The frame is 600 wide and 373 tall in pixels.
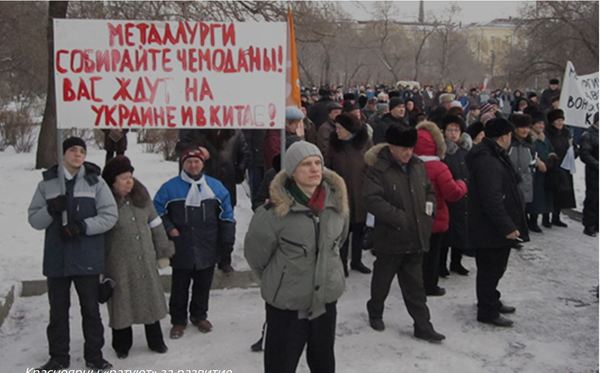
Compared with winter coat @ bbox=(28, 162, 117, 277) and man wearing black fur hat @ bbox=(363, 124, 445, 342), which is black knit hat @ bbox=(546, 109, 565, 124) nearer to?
man wearing black fur hat @ bbox=(363, 124, 445, 342)

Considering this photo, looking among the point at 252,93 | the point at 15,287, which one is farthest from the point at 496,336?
the point at 15,287

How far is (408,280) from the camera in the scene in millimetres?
5352

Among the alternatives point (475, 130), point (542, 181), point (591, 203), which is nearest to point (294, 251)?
point (475, 130)

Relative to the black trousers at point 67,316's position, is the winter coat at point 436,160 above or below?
above

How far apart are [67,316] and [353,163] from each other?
3271 millimetres

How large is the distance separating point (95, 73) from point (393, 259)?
2.77 m

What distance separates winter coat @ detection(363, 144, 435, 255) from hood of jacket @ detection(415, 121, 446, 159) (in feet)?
2.03

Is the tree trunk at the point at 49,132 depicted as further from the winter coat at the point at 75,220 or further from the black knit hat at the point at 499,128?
the black knit hat at the point at 499,128

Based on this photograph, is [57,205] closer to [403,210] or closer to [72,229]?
[72,229]

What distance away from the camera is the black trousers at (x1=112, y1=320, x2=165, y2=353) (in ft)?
16.3

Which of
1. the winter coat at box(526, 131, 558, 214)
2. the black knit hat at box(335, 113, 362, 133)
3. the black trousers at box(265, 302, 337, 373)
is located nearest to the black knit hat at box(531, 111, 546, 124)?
the winter coat at box(526, 131, 558, 214)

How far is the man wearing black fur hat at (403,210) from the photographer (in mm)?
5160

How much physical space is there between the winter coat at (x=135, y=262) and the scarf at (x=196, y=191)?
32 centimetres

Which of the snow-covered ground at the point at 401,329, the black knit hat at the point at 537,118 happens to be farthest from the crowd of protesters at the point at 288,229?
the black knit hat at the point at 537,118
